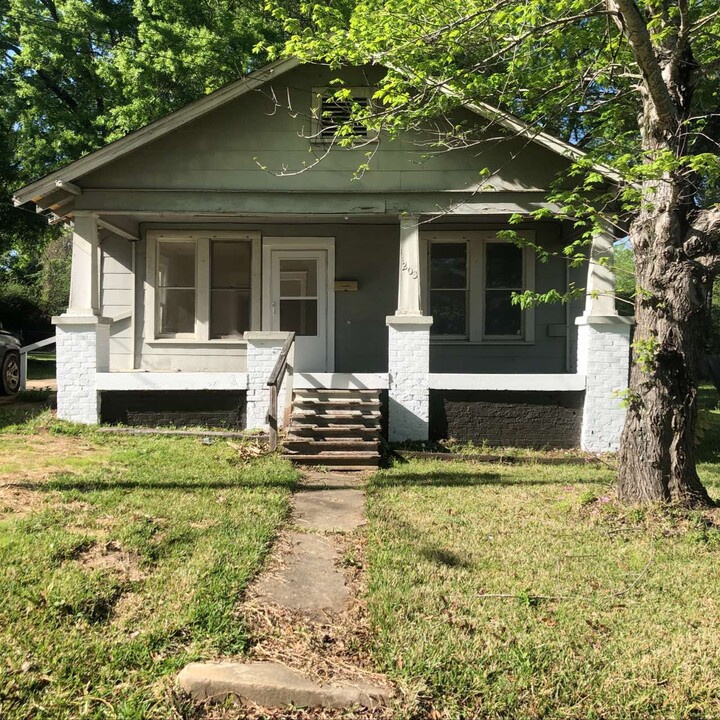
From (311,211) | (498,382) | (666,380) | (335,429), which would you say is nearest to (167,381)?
(335,429)

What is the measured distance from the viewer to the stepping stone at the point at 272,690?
2617 millimetres

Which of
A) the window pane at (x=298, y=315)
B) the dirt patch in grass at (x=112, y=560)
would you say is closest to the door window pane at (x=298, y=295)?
the window pane at (x=298, y=315)

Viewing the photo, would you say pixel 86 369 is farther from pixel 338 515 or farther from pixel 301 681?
pixel 301 681

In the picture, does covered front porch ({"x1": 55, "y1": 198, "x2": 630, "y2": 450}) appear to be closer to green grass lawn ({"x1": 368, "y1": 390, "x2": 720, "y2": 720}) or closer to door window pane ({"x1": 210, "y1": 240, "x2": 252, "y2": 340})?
door window pane ({"x1": 210, "y1": 240, "x2": 252, "y2": 340})

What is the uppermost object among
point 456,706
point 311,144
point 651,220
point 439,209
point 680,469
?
point 311,144

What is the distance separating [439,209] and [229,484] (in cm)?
511

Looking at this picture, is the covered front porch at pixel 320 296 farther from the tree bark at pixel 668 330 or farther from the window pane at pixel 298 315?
the tree bark at pixel 668 330

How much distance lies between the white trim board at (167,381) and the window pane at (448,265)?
4.05m

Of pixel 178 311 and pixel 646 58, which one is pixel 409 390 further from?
pixel 646 58

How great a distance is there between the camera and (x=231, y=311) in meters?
10.5

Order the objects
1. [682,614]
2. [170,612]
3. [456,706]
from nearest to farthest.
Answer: [456,706], [170,612], [682,614]

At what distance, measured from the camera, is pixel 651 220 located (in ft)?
17.9

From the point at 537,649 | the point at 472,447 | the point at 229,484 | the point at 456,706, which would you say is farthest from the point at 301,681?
the point at 472,447

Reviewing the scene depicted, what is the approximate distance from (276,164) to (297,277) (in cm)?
226
